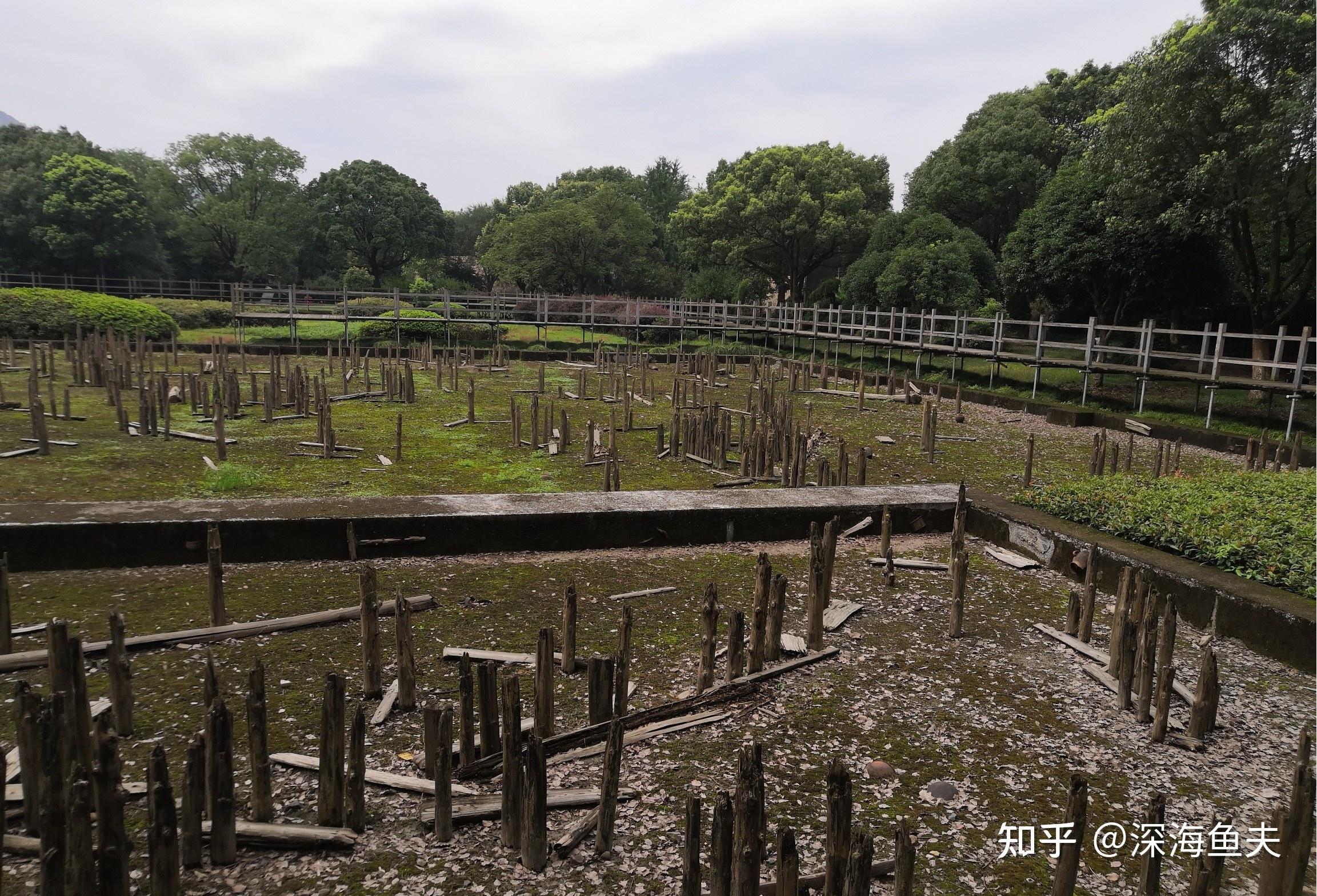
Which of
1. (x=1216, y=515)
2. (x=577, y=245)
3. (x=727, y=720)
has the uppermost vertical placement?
(x=577, y=245)

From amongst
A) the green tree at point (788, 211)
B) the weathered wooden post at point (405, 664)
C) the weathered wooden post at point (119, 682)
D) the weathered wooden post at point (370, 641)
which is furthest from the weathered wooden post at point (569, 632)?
the green tree at point (788, 211)

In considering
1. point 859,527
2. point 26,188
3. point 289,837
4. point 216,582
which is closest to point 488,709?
point 289,837

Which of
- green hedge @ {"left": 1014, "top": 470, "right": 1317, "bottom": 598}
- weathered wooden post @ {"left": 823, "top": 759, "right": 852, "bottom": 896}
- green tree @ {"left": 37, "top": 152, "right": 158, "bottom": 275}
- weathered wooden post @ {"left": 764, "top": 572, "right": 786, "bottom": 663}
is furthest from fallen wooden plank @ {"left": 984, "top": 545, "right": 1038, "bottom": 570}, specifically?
green tree @ {"left": 37, "top": 152, "right": 158, "bottom": 275}

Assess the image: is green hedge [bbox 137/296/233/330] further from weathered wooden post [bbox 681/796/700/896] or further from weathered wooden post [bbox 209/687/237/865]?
weathered wooden post [bbox 681/796/700/896]

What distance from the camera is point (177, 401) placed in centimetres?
1362

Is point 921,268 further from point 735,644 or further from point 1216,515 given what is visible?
point 735,644

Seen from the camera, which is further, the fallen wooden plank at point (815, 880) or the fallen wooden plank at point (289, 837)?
the fallen wooden plank at point (289, 837)

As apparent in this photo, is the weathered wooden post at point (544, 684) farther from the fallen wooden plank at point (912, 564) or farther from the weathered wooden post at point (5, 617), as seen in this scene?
the fallen wooden plank at point (912, 564)

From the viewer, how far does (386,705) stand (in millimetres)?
3719

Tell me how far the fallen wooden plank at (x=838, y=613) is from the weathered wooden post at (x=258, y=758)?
3.08 meters

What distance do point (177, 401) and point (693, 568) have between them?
11.3 metres

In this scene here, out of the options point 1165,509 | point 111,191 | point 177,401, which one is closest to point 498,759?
point 1165,509

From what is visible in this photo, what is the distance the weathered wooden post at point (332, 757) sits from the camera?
284cm

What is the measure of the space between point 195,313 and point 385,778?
1296 inches
